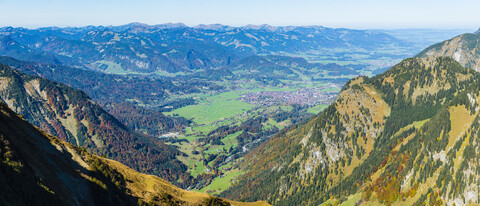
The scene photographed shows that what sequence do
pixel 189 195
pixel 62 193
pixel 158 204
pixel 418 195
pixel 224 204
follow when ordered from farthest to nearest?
pixel 418 195 → pixel 224 204 → pixel 189 195 → pixel 158 204 → pixel 62 193

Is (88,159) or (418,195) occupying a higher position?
(88,159)

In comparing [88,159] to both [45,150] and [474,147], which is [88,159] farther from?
[474,147]

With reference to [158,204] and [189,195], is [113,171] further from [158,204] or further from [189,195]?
[189,195]

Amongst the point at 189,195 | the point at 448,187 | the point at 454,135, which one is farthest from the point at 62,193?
the point at 454,135

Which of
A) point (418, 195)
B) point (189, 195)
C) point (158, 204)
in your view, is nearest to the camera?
point (158, 204)

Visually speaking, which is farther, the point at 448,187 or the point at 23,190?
the point at 448,187

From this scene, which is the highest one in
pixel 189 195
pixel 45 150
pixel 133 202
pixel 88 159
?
pixel 45 150

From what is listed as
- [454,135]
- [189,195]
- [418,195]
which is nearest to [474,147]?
[454,135]
